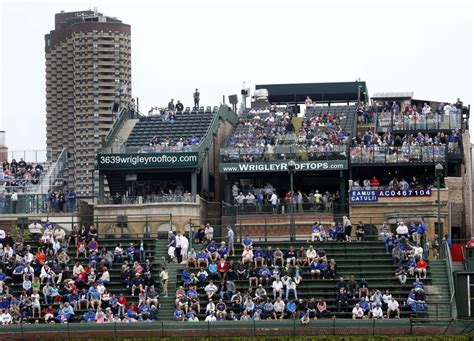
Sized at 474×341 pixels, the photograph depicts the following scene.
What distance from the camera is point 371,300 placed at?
230ft

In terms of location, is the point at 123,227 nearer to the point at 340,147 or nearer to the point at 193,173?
the point at 193,173

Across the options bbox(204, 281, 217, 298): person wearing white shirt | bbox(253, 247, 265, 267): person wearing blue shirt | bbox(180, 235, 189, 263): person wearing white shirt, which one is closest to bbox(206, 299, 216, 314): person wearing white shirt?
bbox(204, 281, 217, 298): person wearing white shirt

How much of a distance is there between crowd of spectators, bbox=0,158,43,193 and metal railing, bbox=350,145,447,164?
15.8 m

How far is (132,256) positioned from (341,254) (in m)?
8.44

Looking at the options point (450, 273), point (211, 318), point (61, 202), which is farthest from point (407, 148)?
point (211, 318)

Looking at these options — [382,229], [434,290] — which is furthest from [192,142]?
[434,290]

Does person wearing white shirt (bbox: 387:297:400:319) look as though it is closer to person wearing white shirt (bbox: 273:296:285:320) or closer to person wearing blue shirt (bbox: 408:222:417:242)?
person wearing white shirt (bbox: 273:296:285:320)

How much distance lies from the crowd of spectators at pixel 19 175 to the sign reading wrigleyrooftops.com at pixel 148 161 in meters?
4.00

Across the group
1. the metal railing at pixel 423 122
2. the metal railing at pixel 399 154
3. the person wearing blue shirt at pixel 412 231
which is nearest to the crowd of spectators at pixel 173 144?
the metal railing at pixel 399 154

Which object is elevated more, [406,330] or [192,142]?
[192,142]

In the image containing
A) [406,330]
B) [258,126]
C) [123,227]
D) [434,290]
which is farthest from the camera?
[258,126]

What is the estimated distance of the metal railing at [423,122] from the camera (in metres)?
92.4

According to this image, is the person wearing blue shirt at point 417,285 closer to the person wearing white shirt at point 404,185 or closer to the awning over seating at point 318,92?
the person wearing white shirt at point 404,185

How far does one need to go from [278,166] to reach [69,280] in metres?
18.3
